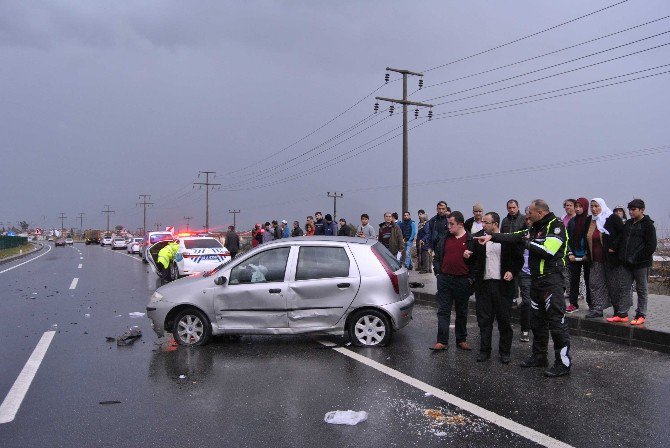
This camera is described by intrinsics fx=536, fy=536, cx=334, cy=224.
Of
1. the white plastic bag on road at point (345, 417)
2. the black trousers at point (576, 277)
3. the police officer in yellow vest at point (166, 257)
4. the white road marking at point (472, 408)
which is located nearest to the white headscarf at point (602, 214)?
the black trousers at point (576, 277)

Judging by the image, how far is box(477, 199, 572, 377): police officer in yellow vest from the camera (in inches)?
231

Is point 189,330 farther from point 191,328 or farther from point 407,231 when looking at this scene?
point 407,231

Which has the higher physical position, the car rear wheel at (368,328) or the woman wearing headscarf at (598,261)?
the woman wearing headscarf at (598,261)

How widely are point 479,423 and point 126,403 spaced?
10.5 ft

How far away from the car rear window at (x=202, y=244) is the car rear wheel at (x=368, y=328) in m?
9.40

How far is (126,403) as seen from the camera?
16.5 feet

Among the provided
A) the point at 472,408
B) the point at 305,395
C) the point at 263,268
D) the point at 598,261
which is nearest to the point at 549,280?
the point at 472,408

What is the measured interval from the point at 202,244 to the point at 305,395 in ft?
37.5

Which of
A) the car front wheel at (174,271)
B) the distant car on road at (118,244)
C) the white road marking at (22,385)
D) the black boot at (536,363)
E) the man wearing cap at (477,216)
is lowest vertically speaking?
the distant car on road at (118,244)

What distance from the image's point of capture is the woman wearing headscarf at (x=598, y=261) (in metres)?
8.09

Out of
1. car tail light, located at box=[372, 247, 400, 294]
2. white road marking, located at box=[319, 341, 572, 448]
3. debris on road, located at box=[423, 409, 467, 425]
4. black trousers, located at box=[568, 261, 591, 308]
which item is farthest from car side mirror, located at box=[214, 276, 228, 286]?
black trousers, located at box=[568, 261, 591, 308]

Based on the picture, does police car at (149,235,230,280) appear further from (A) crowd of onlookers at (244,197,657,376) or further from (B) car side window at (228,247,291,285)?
(A) crowd of onlookers at (244,197,657,376)

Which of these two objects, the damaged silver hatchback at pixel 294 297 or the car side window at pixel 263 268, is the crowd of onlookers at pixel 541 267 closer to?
the damaged silver hatchback at pixel 294 297

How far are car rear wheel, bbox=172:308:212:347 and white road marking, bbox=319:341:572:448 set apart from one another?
206 cm
